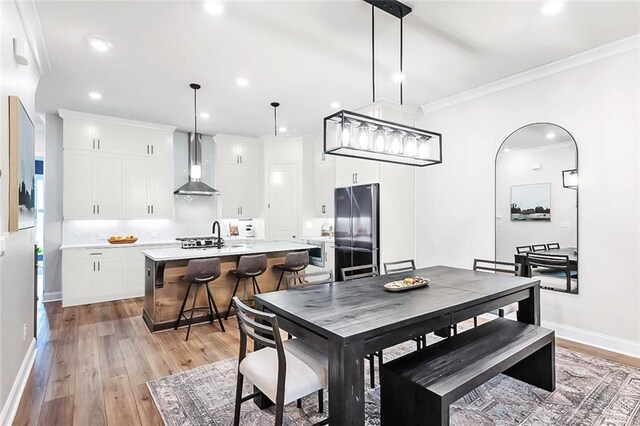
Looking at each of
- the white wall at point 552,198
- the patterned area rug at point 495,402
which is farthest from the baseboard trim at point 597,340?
the white wall at point 552,198

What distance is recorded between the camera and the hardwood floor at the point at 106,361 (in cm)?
231

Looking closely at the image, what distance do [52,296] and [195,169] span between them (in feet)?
10.1

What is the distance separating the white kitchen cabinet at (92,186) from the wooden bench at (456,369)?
17.1 ft

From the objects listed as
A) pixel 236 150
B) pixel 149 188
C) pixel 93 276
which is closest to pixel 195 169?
pixel 149 188

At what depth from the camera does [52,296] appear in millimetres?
5344

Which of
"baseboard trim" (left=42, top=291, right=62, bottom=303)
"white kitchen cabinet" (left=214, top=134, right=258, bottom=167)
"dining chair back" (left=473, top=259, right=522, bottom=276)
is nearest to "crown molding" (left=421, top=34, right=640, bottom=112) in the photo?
"dining chair back" (left=473, top=259, right=522, bottom=276)

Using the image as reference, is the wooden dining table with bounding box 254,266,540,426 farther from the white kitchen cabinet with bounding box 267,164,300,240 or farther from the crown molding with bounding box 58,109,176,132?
the crown molding with bounding box 58,109,176,132

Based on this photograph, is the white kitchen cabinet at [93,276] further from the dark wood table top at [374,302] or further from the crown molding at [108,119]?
the dark wood table top at [374,302]

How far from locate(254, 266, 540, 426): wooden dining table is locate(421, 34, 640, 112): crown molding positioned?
2.37m

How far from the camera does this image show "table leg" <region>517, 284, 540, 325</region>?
2.91 m

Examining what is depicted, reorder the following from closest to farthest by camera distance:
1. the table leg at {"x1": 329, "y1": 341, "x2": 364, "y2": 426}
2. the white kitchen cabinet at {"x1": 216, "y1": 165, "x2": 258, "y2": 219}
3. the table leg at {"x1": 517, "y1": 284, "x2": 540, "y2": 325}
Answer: the table leg at {"x1": 329, "y1": 341, "x2": 364, "y2": 426}, the table leg at {"x1": 517, "y1": 284, "x2": 540, "y2": 325}, the white kitchen cabinet at {"x1": 216, "y1": 165, "x2": 258, "y2": 219}

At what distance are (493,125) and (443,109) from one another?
0.78m

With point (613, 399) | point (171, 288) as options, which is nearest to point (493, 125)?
point (613, 399)

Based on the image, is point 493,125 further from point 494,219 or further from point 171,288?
point 171,288
